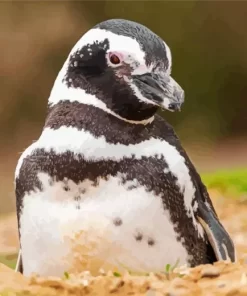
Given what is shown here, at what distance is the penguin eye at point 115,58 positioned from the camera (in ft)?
3.96

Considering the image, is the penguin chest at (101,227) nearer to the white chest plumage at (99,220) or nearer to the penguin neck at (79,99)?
the white chest plumage at (99,220)

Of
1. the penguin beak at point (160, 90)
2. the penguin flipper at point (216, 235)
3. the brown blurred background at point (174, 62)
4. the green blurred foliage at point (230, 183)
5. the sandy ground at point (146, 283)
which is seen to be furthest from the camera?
the brown blurred background at point (174, 62)

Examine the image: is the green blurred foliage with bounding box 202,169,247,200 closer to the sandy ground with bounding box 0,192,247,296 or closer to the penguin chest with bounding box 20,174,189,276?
the penguin chest with bounding box 20,174,189,276

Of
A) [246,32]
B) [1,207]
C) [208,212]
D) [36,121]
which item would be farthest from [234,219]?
[246,32]

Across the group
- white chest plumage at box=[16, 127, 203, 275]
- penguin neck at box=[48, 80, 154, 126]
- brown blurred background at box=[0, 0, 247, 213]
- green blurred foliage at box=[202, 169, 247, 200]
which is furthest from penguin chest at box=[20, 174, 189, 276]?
brown blurred background at box=[0, 0, 247, 213]

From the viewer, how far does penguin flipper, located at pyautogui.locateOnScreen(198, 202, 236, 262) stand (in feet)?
4.33

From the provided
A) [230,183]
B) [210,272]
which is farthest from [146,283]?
[230,183]

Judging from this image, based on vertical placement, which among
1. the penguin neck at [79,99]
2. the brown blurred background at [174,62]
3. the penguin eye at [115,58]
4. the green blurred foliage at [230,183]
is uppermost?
the brown blurred background at [174,62]

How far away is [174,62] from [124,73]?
12.7 feet

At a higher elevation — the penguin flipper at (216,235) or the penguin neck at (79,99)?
the penguin neck at (79,99)

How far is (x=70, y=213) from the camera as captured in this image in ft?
3.97

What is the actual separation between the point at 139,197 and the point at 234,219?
1.48 metres

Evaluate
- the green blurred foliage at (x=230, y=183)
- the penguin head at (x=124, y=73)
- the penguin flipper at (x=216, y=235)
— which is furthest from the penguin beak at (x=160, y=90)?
the green blurred foliage at (x=230, y=183)

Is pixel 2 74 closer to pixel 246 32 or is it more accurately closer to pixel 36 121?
pixel 36 121
